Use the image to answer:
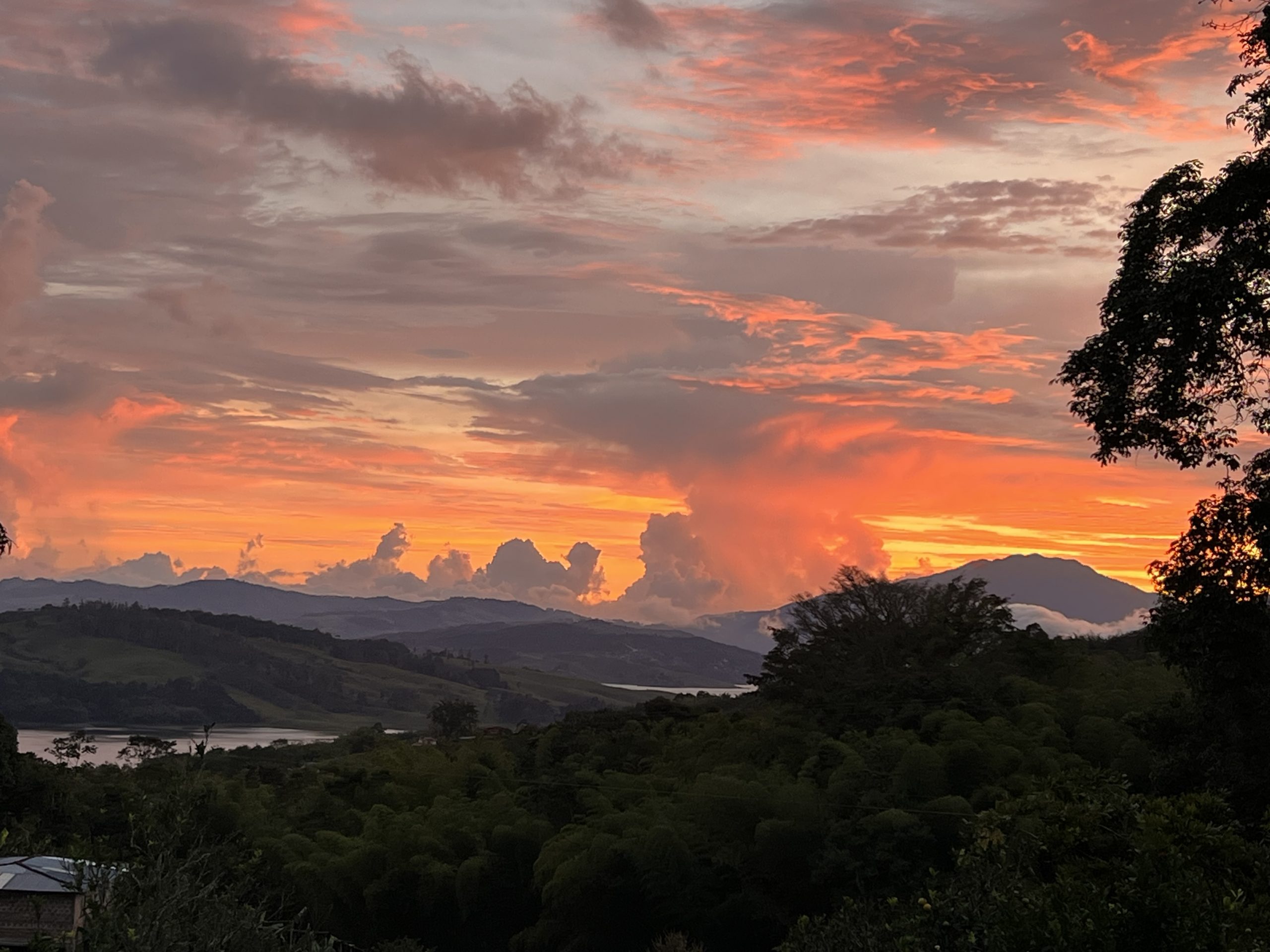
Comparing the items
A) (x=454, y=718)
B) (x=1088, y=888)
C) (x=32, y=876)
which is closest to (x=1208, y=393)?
(x=1088, y=888)

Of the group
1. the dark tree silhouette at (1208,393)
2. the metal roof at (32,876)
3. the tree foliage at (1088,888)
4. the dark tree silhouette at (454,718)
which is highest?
the dark tree silhouette at (1208,393)

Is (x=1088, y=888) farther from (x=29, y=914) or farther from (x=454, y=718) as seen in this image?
(x=454, y=718)

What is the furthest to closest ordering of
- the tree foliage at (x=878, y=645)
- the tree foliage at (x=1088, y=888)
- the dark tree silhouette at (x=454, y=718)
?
the dark tree silhouette at (x=454, y=718) < the tree foliage at (x=878, y=645) < the tree foliage at (x=1088, y=888)

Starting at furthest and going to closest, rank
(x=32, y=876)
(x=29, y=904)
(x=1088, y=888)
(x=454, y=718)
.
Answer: (x=454, y=718) → (x=32, y=876) → (x=29, y=904) → (x=1088, y=888)

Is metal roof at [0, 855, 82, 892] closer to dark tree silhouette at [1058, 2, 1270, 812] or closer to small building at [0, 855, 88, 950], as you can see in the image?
small building at [0, 855, 88, 950]

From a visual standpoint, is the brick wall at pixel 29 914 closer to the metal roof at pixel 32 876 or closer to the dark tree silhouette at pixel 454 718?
the metal roof at pixel 32 876

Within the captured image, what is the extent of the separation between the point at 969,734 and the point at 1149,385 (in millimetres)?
10897

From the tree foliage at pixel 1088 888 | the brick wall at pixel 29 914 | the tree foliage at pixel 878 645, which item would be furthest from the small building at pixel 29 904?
the tree foliage at pixel 878 645

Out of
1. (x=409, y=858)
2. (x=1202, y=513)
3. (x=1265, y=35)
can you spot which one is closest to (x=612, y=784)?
(x=409, y=858)

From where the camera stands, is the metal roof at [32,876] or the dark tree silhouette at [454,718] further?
the dark tree silhouette at [454,718]

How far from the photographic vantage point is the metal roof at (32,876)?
17391mm

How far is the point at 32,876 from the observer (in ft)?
58.2

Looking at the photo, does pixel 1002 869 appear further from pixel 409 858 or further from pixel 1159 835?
pixel 409 858

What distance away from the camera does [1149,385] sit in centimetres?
1775
